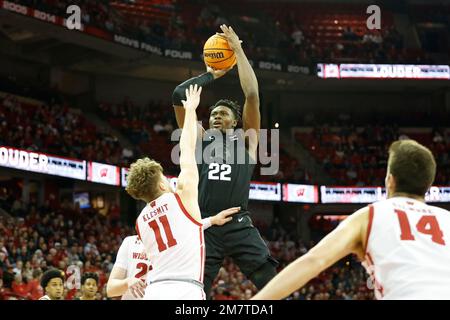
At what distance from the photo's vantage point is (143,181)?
4.74 m

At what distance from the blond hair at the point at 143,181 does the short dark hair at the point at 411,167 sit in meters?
1.87

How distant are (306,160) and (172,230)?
25.6 metres

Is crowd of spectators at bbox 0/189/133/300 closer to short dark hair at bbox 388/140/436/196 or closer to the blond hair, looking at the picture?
the blond hair

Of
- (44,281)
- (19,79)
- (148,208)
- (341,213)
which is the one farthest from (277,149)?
(148,208)

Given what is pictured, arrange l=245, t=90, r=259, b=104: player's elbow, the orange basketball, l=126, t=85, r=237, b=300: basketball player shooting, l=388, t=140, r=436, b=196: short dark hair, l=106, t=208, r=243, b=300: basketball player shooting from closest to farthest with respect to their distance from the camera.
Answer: l=388, t=140, r=436, b=196: short dark hair < l=126, t=85, r=237, b=300: basketball player shooting < l=106, t=208, r=243, b=300: basketball player shooting < l=245, t=90, r=259, b=104: player's elbow < the orange basketball

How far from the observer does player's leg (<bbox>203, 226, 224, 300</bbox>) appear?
6195 mm

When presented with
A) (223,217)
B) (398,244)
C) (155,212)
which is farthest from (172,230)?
(398,244)

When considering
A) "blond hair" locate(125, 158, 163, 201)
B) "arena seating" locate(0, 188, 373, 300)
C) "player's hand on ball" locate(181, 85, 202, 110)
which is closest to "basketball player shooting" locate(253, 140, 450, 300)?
"blond hair" locate(125, 158, 163, 201)

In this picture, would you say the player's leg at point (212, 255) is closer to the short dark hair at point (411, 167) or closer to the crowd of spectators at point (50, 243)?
the short dark hair at point (411, 167)

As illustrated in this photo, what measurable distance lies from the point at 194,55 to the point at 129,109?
346 cm

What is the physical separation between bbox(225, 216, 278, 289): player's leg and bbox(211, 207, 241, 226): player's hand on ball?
0.22m

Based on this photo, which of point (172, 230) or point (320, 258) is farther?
point (172, 230)

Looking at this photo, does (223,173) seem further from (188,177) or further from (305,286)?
(305,286)

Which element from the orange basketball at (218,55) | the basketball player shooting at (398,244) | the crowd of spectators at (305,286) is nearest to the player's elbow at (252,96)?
the orange basketball at (218,55)
